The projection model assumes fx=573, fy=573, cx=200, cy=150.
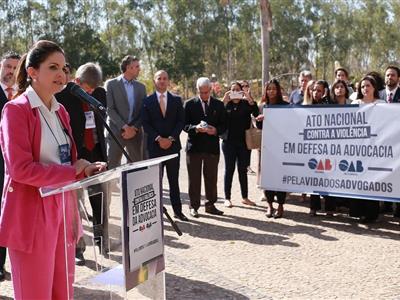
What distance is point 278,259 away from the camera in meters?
5.77

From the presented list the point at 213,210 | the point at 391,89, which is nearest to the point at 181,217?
the point at 213,210

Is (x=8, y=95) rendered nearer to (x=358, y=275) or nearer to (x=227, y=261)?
(x=227, y=261)

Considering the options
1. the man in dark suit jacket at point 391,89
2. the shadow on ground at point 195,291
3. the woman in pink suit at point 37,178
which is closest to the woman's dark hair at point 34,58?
the woman in pink suit at point 37,178

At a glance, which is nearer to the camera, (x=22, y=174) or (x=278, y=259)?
(x=22, y=174)

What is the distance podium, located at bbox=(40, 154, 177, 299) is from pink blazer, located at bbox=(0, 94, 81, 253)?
0.44 ft

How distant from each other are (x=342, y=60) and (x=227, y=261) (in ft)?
232

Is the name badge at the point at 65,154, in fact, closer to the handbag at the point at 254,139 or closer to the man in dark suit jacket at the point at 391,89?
the handbag at the point at 254,139

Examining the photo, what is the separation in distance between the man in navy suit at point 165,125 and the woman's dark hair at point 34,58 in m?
4.56

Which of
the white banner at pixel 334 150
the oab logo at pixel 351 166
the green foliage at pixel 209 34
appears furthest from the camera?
the green foliage at pixel 209 34

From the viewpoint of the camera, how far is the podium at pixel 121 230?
9.63ft

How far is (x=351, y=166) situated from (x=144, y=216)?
4687 millimetres

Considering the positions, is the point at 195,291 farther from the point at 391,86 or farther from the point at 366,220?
the point at 391,86

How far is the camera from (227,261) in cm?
570

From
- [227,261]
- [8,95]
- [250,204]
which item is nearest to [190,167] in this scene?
[250,204]
